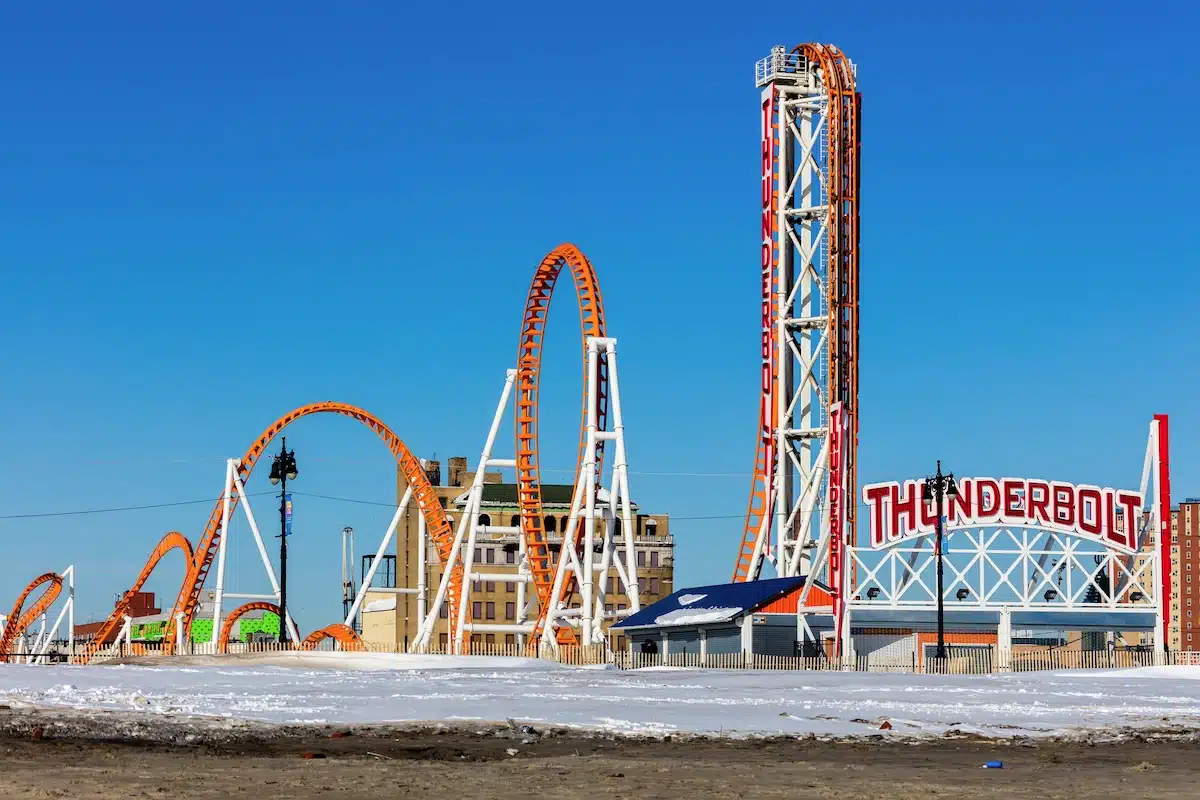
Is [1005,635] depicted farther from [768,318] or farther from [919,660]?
[768,318]

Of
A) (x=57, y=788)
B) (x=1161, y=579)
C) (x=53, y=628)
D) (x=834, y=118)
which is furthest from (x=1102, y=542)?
(x=53, y=628)

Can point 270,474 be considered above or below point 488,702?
above

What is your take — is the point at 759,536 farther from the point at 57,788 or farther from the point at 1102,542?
the point at 57,788

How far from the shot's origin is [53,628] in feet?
391

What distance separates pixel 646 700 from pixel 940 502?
32.9 metres

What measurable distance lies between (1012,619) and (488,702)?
41.1m

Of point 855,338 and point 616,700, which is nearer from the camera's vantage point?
point 616,700

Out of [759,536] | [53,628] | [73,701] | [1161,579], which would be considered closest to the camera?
[73,701]

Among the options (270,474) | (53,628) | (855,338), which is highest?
(855,338)

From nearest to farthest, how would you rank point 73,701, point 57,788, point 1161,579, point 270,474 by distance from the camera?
point 57,788 < point 73,701 < point 1161,579 < point 270,474

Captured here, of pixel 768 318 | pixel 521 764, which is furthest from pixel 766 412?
pixel 521 764

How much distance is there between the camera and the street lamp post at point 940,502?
58.7m

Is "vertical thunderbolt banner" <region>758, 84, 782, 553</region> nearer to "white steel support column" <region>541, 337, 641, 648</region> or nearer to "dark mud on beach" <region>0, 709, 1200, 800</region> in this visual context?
"white steel support column" <region>541, 337, 641, 648</region>

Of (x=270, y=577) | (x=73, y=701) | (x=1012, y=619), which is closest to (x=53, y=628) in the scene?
(x=270, y=577)
